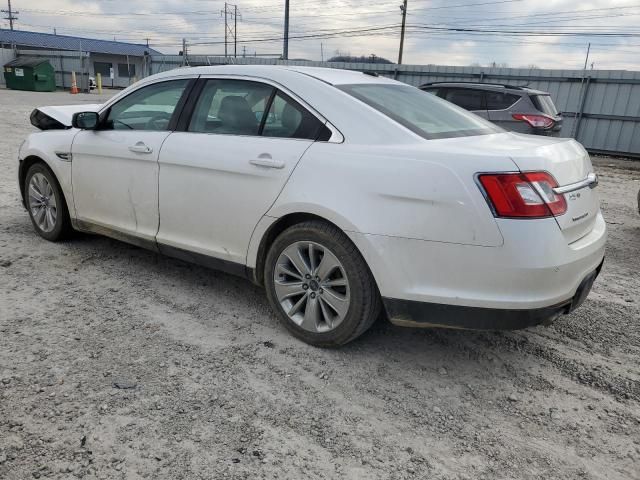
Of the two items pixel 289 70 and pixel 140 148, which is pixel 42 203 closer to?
pixel 140 148

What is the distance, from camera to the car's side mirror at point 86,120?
4.05 m

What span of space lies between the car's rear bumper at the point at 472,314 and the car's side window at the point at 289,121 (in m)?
1.08

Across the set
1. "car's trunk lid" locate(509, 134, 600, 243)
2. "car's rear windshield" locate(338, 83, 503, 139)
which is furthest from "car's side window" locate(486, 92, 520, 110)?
"car's trunk lid" locate(509, 134, 600, 243)

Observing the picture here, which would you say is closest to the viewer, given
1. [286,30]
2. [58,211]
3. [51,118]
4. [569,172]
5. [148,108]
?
[569,172]

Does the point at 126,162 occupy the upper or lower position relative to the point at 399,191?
lower

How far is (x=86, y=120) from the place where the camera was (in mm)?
4062

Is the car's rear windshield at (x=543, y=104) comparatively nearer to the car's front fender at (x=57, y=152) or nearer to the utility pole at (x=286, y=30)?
the car's front fender at (x=57, y=152)

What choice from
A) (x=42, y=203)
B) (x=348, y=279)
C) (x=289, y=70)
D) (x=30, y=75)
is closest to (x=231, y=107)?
(x=289, y=70)

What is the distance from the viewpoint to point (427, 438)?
7.97 feet

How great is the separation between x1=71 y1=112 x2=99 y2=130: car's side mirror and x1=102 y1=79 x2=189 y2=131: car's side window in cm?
8

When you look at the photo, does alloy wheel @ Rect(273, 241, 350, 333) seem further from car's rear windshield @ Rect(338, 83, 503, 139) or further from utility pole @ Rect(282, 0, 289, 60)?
utility pole @ Rect(282, 0, 289, 60)

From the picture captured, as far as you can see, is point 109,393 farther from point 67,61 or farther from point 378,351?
point 67,61

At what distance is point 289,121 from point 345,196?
27.6 inches

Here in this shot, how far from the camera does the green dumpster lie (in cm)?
3047
